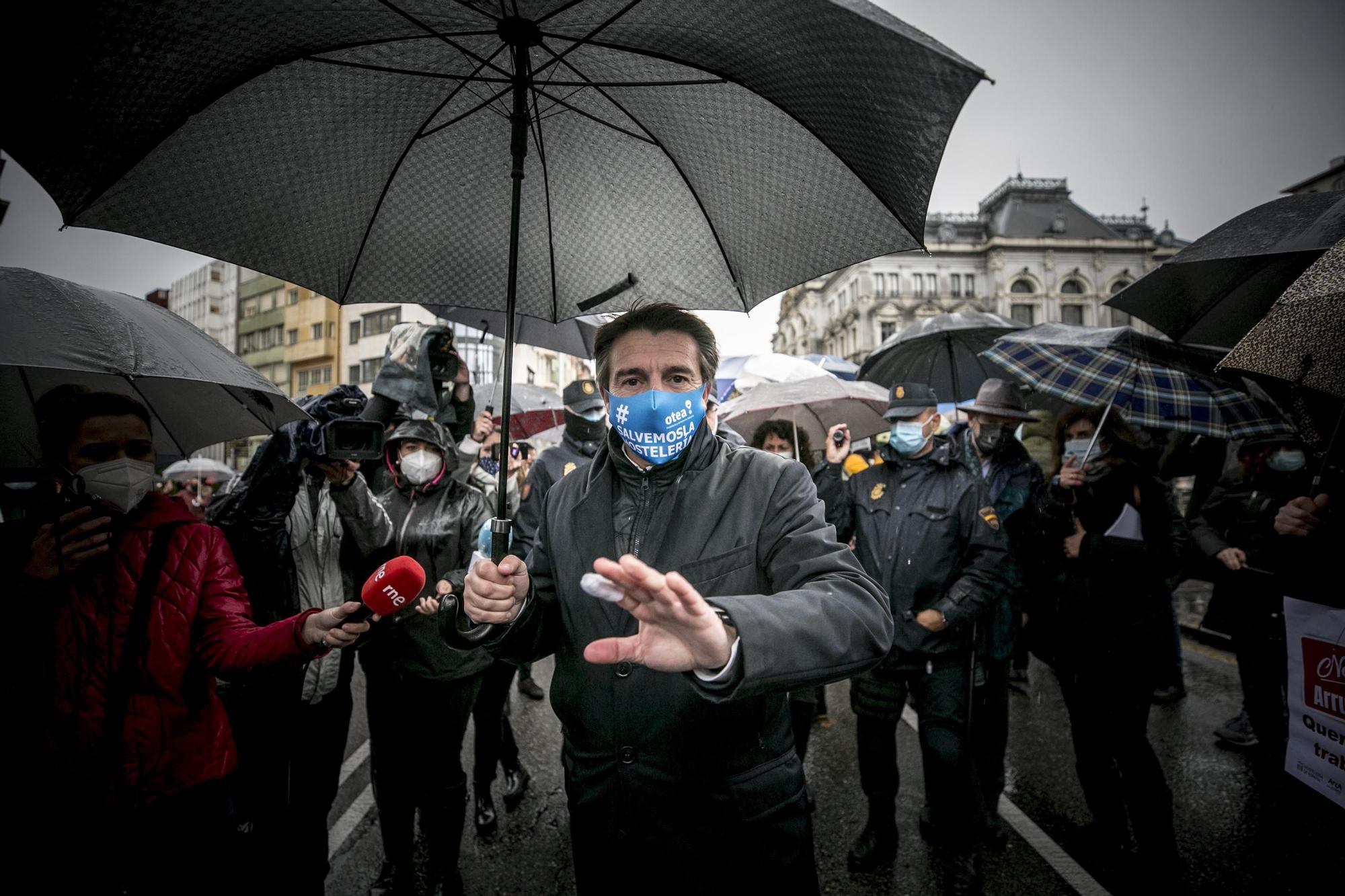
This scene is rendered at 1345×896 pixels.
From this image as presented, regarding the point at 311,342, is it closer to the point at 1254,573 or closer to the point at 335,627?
the point at 335,627

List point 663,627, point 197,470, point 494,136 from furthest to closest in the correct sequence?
point 197,470, point 494,136, point 663,627

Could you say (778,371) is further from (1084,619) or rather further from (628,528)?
(628,528)

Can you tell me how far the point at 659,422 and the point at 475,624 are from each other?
727mm

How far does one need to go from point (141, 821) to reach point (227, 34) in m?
2.19

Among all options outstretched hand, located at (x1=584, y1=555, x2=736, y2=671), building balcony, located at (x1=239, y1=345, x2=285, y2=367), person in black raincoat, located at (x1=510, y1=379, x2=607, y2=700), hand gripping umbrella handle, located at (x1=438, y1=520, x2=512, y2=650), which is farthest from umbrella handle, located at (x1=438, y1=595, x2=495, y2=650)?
building balcony, located at (x1=239, y1=345, x2=285, y2=367)

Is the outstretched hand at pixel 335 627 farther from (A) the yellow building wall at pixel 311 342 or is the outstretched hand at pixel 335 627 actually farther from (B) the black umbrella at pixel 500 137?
(A) the yellow building wall at pixel 311 342

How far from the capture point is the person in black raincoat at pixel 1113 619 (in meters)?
2.90

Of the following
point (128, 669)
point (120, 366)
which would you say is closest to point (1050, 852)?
point (128, 669)

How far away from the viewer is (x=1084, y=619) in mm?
3189

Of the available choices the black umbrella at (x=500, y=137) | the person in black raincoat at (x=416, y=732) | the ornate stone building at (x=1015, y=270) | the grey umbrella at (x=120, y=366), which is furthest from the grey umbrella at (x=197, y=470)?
the ornate stone building at (x=1015, y=270)

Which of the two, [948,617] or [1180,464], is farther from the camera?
[1180,464]

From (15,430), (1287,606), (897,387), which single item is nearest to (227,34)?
(15,430)

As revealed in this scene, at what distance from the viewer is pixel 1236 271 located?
317 centimetres

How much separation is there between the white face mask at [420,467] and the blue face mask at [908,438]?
256 centimetres
